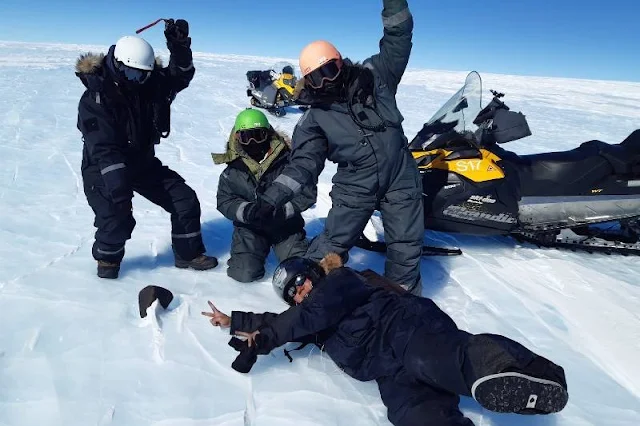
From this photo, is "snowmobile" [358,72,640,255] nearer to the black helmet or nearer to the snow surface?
the snow surface

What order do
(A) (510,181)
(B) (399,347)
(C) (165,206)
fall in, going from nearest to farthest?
1. (B) (399,347)
2. (C) (165,206)
3. (A) (510,181)

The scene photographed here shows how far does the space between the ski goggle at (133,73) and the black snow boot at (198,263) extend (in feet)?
4.42

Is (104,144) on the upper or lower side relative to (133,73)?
lower

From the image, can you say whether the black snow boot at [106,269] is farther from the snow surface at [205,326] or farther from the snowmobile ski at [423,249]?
the snowmobile ski at [423,249]

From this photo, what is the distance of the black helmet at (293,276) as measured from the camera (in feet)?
8.54

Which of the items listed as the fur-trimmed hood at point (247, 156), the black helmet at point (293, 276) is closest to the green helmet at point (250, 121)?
the fur-trimmed hood at point (247, 156)

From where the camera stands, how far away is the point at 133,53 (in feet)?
9.62

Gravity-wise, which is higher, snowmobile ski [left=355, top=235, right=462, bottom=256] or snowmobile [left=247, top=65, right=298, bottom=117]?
snowmobile [left=247, top=65, right=298, bottom=117]

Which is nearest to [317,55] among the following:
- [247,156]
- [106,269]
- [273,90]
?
[247,156]

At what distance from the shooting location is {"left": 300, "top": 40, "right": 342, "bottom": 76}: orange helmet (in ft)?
9.35

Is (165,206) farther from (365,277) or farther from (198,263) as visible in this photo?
(365,277)

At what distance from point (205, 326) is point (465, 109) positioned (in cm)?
273

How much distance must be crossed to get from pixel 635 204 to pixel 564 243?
0.62 meters

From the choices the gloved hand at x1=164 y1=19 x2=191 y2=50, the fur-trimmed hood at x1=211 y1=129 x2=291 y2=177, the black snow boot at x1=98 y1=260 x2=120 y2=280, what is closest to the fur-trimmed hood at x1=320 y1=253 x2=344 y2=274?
the fur-trimmed hood at x1=211 y1=129 x2=291 y2=177
